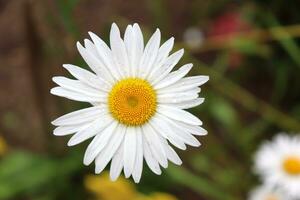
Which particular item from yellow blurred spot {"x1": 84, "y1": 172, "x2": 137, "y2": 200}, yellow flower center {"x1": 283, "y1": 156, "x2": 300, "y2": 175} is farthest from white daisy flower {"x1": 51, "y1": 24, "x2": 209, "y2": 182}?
yellow flower center {"x1": 283, "y1": 156, "x2": 300, "y2": 175}

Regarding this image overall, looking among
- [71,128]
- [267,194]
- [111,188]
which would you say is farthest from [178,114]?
[267,194]

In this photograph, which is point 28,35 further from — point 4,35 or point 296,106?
point 296,106

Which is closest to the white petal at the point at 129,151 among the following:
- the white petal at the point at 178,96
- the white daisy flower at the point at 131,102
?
the white daisy flower at the point at 131,102

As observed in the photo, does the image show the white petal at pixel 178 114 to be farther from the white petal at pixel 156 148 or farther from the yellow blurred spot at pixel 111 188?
the yellow blurred spot at pixel 111 188

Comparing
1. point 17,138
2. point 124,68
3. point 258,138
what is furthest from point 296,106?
point 124,68

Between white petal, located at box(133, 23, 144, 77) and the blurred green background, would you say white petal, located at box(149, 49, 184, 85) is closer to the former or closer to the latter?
white petal, located at box(133, 23, 144, 77)

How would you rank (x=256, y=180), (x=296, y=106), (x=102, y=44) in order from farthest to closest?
1. (x=296, y=106)
2. (x=256, y=180)
3. (x=102, y=44)
